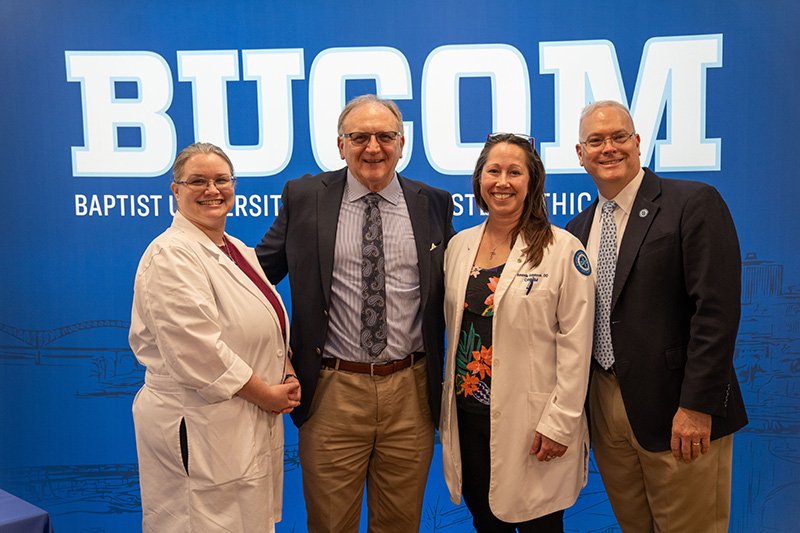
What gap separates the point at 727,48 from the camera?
127 inches

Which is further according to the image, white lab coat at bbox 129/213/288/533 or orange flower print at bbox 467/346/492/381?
orange flower print at bbox 467/346/492/381

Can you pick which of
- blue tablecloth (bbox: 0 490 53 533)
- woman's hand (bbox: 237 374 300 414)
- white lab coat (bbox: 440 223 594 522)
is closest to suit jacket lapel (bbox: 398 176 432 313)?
white lab coat (bbox: 440 223 594 522)

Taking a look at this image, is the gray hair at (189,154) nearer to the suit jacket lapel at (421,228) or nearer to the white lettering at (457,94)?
the suit jacket lapel at (421,228)

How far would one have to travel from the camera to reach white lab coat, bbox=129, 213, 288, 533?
6.20 feet

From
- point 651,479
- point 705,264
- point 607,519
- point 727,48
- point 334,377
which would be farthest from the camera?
point 607,519

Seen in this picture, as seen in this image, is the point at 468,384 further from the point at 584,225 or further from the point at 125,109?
the point at 125,109

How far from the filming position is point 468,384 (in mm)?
2139

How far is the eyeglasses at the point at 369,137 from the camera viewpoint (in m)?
2.21

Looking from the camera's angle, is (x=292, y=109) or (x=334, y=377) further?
(x=292, y=109)

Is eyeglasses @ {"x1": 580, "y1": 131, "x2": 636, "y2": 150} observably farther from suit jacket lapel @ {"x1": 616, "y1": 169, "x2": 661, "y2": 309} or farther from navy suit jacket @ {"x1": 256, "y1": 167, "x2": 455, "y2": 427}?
navy suit jacket @ {"x1": 256, "y1": 167, "x2": 455, "y2": 427}

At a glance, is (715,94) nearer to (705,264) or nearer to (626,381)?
(705,264)

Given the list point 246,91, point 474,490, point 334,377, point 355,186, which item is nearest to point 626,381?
point 474,490

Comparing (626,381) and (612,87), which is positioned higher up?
(612,87)

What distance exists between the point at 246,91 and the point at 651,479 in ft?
8.68
